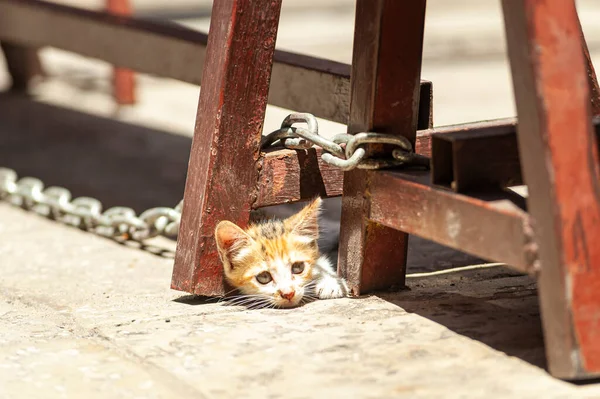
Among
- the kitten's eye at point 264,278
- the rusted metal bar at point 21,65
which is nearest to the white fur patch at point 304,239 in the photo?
the kitten's eye at point 264,278

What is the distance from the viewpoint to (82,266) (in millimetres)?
3465

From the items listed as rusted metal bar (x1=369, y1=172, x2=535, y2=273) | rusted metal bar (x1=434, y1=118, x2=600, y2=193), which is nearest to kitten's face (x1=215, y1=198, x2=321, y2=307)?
rusted metal bar (x1=369, y1=172, x2=535, y2=273)

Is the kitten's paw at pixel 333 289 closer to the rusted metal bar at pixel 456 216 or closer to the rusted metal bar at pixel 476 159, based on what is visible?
the rusted metal bar at pixel 456 216

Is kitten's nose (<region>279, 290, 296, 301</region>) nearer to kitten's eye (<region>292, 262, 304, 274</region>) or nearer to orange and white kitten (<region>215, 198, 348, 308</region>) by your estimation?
orange and white kitten (<region>215, 198, 348, 308</region>)

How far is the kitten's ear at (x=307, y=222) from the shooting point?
118 inches

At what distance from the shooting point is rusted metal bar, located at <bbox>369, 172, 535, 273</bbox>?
2.18m

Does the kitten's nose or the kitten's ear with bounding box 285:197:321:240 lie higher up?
the kitten's ear with bounding box 285:197:321:240

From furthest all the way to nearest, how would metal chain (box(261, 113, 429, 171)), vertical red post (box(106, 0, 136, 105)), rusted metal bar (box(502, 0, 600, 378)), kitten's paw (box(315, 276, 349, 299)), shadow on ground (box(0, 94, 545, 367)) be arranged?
vertical red post (box(106, 0, 136, 105)), kitten's paw (box(315, 276, 349, 299)), metal chain (box(261, 113, 429, 171)), shadow on ground (box(0, 94, 545, 367)), rusted metal bar (box(502, 0, 600, 378))

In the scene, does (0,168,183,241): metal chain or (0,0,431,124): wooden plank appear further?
(0,168,183,241): metal chain

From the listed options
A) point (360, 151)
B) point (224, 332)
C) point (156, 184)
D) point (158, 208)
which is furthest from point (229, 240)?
point (156, 184)

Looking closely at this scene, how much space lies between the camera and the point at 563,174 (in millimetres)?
2055

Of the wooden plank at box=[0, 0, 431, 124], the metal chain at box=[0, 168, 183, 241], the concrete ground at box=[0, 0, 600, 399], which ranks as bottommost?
the concrete ground at box=[0, 0, 600, 399]

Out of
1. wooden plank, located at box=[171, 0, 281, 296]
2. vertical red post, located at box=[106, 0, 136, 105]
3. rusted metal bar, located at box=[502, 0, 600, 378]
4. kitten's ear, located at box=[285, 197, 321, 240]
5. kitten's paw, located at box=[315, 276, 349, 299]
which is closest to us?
rusted metal bar, located at box=[502, 0, 600, 378]

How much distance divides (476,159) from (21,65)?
5316 mm
